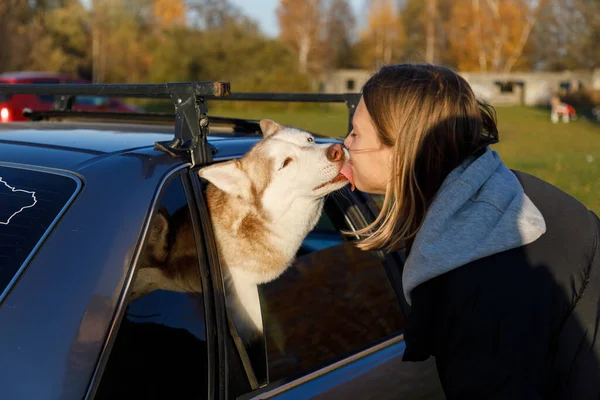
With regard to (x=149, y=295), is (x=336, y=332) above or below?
below

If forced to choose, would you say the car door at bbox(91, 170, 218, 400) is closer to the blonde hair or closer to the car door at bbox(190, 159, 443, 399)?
the car door at bbox(190, 159, 443, 399)

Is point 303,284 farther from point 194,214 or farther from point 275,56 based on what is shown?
point 275,56

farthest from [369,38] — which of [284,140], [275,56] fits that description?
[284,140]

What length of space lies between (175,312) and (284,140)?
1483mm

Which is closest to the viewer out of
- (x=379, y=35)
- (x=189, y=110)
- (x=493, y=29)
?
(x=189, y=110)

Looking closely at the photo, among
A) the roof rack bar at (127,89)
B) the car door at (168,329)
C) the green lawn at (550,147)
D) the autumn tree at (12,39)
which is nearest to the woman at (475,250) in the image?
the roof rack bar at (127,89)

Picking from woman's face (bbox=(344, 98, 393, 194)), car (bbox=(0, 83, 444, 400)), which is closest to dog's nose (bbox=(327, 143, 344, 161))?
car (bbox=(0, 83, 444, 400))

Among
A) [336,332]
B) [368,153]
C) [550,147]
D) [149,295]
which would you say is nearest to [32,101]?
[336,332]

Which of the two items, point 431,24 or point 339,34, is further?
point 431,24

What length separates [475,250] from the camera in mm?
1716

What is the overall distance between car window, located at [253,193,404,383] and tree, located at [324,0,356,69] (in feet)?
238

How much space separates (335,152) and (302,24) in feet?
232

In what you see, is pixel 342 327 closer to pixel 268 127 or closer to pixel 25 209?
pixel 268 127

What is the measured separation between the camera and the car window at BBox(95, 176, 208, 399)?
1.92 m
